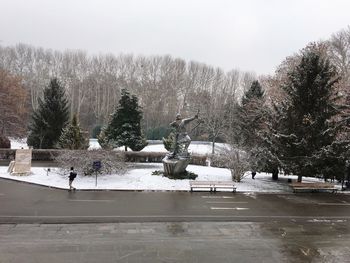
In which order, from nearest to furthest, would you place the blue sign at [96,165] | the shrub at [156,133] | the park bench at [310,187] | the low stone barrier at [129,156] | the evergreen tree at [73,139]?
the blue sign at [96,165]
the park bench at [310,187]
the evergreen tree at [73,139]
the low stone barrier at [129,156]
the shrub at [156,133]

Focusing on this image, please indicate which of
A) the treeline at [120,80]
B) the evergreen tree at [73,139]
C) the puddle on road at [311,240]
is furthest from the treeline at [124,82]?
the puddle on road at [311,240]

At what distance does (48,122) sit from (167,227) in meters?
32.5

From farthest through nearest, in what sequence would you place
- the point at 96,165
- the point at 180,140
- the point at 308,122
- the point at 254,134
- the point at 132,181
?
the point at 254,134
the point at 180,140
the point at 308,122
the point at 132,181
the point at 96,165

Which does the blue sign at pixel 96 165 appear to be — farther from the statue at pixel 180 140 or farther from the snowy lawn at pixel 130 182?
the statue at pixel 180 140

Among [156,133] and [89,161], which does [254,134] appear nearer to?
[89,161]

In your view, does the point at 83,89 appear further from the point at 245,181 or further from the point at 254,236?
the point at 254,236

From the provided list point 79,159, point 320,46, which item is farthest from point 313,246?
point 320,46

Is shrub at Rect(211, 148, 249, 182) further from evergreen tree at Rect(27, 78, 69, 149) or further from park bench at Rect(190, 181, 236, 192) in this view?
evergreen tree at Rect(27, 78, 69, 149)

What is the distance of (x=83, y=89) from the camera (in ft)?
265

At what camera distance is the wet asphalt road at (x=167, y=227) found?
13.1 metres

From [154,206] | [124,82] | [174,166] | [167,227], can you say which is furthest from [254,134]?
[124,82]

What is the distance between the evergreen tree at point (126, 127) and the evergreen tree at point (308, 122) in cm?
1995

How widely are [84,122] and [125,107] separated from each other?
3497cm

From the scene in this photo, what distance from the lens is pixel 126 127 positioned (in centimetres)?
4531
